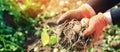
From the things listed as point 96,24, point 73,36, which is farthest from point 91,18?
point 73,36

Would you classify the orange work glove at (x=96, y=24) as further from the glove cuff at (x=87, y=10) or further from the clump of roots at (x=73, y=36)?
the glove cuff at (x=87, y=10)

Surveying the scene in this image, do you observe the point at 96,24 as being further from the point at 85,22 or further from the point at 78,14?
the point at 78,14

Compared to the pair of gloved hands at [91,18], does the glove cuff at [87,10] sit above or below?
above

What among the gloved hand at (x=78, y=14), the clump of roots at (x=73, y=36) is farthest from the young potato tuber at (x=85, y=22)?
the gloved hand at (x=78, y=14)

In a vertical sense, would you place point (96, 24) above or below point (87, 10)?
below

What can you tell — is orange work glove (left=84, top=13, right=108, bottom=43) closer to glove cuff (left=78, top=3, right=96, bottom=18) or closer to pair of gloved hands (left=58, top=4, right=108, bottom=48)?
pair of gloved hands (left=58, top=4, right=108, bottom=48)

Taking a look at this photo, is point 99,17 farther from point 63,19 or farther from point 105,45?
point 105,45

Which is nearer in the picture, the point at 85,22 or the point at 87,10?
the point at 85,22
